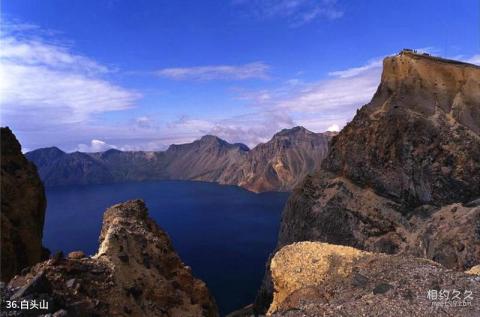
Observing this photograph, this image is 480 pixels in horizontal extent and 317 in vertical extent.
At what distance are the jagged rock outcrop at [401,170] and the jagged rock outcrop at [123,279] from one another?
5746 centimetres

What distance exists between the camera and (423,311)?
19.5 meters

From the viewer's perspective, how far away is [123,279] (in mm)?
22531

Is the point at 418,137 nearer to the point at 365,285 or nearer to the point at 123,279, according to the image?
the point at 365,285

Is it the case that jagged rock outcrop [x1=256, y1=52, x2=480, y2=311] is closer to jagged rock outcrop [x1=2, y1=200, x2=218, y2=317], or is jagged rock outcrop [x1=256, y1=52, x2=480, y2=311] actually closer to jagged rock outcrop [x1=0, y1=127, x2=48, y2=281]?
jagged rock outcrop [x1=0, y1=127, x2=48, y2=281]

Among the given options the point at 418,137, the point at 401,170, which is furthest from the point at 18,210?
the point at 418,137

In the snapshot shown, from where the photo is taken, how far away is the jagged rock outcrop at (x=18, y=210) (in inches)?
1219

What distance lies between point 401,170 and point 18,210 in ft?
275

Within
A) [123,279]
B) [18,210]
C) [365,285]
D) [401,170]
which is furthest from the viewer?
[401,170]

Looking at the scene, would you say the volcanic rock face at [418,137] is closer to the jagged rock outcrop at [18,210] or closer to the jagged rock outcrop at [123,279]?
the jagged rock outcrop at [123,279]

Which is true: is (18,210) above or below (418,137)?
below

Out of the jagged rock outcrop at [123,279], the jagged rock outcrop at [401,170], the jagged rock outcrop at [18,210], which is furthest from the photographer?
the jagged rock outcrop at [401,170]

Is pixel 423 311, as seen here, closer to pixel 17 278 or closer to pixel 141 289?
pixel 141 289

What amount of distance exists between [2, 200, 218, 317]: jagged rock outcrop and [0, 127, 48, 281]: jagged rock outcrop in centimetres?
892

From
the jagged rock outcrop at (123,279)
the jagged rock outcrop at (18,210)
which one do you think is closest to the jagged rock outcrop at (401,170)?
the jagged rock outcrop at (18,210)
